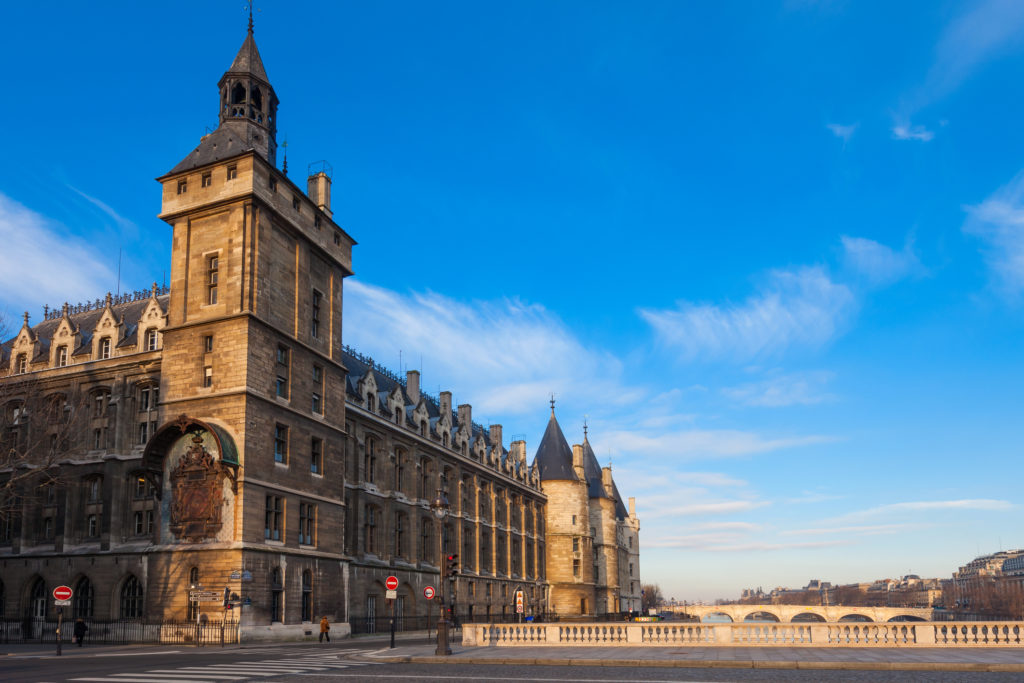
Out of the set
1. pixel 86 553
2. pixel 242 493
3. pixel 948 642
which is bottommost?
pixel 948 642

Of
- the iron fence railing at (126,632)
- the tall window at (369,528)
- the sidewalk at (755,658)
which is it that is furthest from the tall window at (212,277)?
the sidewalk at (755,658)

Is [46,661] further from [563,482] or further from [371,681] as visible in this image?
[563,482]

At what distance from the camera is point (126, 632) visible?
36.6 meters

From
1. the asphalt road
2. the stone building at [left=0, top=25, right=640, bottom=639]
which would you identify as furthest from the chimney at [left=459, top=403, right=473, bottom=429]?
the asphalt road

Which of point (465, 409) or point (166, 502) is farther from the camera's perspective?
point (465, 409)

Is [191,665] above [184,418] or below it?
Answer: below

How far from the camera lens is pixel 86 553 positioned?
133 feet

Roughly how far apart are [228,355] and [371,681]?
896 inches

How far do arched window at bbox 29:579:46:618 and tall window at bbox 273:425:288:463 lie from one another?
1431 cm

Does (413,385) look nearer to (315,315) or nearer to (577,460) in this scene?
(315,315)

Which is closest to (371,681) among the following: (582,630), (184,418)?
(582,630)

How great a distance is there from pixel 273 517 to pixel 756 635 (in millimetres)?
20925

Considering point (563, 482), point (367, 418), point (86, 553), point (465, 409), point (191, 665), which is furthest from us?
point (563, 482)

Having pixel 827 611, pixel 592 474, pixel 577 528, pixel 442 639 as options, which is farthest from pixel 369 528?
pixel 827 611
